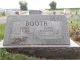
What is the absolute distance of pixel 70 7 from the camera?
18.1ft

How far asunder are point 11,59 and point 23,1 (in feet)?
5.98

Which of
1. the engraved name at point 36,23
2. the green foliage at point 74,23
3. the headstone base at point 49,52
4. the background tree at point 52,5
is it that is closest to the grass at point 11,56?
the headstone base at point 49,52

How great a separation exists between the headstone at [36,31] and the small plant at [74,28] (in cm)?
38

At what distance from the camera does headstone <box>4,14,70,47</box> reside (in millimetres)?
4570

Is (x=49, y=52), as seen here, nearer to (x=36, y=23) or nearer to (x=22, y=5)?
(x=36, y=23)

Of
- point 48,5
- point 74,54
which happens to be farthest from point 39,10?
point 74,54

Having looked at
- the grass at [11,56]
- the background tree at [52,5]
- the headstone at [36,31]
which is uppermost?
the background tree at [52,5]

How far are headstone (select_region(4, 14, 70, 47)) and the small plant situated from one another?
383 mm

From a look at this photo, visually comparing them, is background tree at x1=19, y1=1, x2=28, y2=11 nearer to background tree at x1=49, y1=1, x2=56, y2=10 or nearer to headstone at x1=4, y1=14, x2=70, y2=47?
background tree at x1=49, y1=1, x2=56, y2=10

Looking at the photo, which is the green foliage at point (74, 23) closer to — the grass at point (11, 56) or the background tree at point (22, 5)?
the background tree at point (22, 5)

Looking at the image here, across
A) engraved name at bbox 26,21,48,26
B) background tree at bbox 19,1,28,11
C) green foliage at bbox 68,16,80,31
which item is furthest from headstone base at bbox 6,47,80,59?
background tree at bbox 19,1,28,11

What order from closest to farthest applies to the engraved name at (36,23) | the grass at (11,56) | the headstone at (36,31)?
the grass at (11,56) < the headstone at (36,31) < the engraved name at (36,23)

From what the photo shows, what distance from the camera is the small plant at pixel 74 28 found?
5.02 metres

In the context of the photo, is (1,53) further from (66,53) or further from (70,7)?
(70,7)
